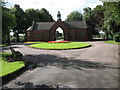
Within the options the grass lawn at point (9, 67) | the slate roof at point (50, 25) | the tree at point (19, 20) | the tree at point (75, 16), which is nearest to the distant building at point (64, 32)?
the slate roof at point (50, 25)

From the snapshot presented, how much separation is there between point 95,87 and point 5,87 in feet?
14.0

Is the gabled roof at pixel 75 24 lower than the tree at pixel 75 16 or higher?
lower

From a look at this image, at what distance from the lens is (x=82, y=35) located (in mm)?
51344

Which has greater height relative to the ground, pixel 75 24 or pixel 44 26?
pixel 75 24

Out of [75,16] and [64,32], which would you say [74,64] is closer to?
[64,32]

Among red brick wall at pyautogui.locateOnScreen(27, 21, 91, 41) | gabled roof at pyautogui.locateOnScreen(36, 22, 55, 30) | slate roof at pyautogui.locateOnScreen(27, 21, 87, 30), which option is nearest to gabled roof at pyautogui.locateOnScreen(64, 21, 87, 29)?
slate roof at pyautogui.locateOnScreen(27, 21, 87, 30)

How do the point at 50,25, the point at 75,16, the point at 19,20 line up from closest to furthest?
the point at 50,25
the point at 19,20
the point at 75,16

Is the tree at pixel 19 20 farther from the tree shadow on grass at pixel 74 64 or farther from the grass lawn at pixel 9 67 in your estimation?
the grass lawn at pixel 9 67

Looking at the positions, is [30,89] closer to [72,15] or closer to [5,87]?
[5,87]

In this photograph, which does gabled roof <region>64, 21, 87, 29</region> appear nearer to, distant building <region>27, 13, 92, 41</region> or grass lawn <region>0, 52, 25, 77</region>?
distant building <region>27, 13, 92, 41</region>

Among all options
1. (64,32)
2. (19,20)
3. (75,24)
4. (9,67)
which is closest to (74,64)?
(9,67)

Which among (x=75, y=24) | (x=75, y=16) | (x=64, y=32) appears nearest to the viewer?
(x=64, y=32)

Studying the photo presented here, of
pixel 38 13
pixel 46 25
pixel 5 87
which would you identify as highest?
→ pixel 38 13

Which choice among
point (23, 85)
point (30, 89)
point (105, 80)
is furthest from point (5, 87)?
point (105, 80)
